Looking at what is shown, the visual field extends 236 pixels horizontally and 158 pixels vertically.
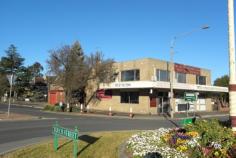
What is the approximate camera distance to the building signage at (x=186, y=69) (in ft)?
153

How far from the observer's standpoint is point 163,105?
42.1 m

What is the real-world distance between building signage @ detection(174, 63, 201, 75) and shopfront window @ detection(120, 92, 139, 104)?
8.20 m

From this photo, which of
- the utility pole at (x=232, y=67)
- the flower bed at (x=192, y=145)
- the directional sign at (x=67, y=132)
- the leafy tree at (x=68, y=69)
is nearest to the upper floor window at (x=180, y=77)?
the leafy tree at (x=68, y=69)

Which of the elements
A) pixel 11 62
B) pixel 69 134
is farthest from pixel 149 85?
pixel 11 62

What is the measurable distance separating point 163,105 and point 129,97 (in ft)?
14.3

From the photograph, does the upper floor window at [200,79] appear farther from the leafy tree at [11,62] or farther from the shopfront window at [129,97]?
the leafy tree at [11,62]

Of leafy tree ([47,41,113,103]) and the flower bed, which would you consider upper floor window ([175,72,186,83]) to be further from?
the flower bed

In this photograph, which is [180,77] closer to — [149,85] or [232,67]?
[149,85]

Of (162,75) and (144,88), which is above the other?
(162,75)

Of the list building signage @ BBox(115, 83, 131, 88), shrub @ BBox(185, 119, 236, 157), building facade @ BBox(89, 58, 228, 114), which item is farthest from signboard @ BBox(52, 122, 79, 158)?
building signage @ BBox(115, 83, 131, 88)

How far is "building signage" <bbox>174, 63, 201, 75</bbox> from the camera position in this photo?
1838 inches

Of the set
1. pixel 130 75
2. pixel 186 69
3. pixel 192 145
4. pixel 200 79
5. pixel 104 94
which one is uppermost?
pixel 186 69

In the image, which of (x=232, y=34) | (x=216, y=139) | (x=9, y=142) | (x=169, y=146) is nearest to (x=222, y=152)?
(x=216, y=139)

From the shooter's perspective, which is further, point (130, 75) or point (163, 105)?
point (130, 75)
